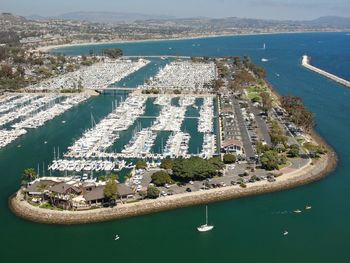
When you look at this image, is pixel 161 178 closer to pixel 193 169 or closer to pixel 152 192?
pixel 152 192

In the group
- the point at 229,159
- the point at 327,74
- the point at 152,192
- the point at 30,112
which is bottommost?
the point at 152,192

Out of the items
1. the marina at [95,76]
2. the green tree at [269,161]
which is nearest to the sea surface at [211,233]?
the green tree at [269,161]

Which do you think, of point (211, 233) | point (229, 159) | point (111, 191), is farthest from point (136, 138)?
point (211, 233)

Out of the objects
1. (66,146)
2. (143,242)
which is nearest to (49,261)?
(143,242)

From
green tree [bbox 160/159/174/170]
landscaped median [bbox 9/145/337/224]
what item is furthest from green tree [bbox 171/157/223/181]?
landscaped median [bbox 9/145/337/224]

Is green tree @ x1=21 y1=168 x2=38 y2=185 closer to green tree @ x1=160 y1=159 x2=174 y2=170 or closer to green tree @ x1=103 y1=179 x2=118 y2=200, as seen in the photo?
green tree @ x1=103 y1=179 x2=118 y2=200

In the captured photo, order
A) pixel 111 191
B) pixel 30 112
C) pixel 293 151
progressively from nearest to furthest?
pixel 111 191 → pixel 293 151 → pixel 30 112

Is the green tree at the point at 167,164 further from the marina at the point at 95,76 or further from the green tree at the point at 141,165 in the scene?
the marina at the point at 95,76
